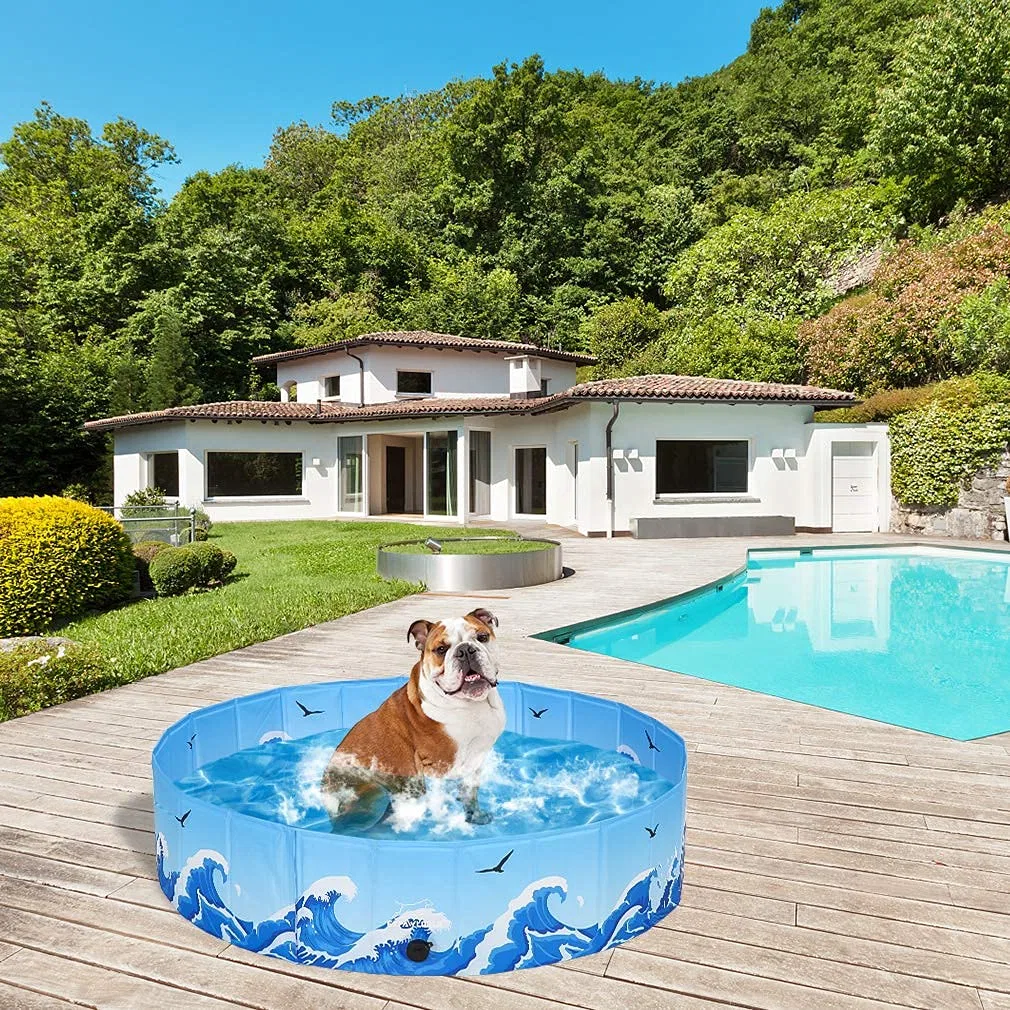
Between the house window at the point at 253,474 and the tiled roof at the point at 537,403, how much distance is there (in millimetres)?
1405

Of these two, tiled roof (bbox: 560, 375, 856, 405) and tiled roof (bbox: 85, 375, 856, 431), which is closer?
tiled roof (bbox: 560, 375, 856, 405)

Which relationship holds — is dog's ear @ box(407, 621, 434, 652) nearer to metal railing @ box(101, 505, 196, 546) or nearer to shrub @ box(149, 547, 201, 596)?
shrub @ box(149, 547, 201, 596)

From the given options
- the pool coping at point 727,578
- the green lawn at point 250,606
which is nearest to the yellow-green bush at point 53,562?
the green lawn at point 250,606

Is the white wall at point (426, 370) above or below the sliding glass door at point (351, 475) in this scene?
above

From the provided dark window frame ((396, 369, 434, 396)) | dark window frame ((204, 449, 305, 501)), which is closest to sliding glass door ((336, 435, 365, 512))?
dark window frame ((204, 449, 305, 501))

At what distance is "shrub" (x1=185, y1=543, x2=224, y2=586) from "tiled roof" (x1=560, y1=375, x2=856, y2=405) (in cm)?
832

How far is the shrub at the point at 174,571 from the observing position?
11289 millimetres

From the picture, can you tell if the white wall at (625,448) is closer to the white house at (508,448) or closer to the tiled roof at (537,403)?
the white house at (508,448)

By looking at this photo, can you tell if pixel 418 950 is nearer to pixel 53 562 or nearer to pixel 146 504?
pixel 53 562

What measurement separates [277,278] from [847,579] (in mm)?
31447

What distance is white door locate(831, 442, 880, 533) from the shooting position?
744 inches

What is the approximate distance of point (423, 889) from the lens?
2.41m

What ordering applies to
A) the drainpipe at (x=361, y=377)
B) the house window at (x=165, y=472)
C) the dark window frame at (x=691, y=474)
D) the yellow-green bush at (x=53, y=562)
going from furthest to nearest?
the drainpipe at (x=361, y=377)
the house window at (x=165, y=472)
the dark window frame at (x=691, y=474)
the yellow-green bush at (x=53, y=562)

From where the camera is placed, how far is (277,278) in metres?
37.0
